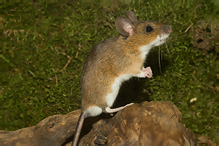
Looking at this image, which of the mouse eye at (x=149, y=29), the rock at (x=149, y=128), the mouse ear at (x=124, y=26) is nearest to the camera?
the rock at (x=149, y=128)

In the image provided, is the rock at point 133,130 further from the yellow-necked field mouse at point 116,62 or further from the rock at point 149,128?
the yellow-necked field mouse at point 116,62

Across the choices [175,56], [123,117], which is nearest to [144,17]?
[175,56]

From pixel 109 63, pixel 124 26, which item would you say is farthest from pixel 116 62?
pixel 124 26

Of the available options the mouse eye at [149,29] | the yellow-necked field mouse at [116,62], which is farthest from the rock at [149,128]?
the mouse eye at [149,29]

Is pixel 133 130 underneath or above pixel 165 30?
underneath

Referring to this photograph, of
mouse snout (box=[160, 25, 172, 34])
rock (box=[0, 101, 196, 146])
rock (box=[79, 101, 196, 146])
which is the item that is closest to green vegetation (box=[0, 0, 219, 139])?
rock (box=[0, 101, 196, 146])

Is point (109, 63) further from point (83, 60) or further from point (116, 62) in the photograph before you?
point (83, 60)

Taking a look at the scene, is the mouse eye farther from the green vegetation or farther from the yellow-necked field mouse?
the green vegetation
